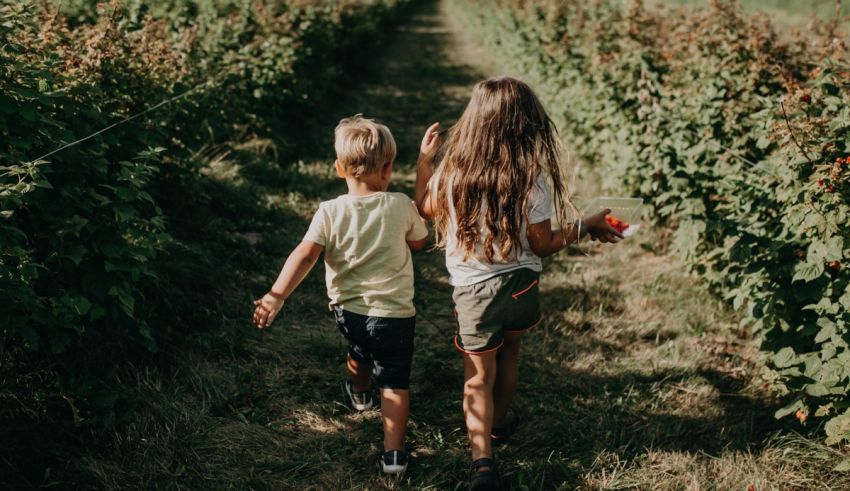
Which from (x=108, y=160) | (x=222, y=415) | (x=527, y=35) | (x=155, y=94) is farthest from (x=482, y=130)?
(x=527, y=35)

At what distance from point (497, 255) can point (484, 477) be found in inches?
38.1

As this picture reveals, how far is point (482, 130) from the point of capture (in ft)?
9.27

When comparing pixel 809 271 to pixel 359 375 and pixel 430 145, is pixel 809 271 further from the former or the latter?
pixel 359 375

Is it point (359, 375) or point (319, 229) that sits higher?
point (319, 229)

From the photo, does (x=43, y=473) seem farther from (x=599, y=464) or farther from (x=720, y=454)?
(x=720, y=454)

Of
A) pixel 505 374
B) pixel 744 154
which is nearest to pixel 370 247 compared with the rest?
pixel 505 374

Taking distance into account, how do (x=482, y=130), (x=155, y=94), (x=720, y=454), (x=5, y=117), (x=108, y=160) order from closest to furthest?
(x=482, y=130) < (x=5, y=117) < (x=720, y=454) < (x=108, y=160) < (x=155, y=94)

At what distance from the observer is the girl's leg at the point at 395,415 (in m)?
3.12

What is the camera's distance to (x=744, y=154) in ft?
15.1

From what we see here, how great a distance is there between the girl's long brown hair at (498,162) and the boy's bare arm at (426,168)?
0.10 meters

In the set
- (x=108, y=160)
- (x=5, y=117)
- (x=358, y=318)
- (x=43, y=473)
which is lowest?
(x=43, y=473)

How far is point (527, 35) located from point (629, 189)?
6154mm

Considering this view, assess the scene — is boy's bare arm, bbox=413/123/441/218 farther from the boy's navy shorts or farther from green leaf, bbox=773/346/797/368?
green leaf, bbox=773/346/797/368

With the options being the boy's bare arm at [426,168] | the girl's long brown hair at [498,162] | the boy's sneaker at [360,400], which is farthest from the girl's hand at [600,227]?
the boy's sneaker at [360,400]
